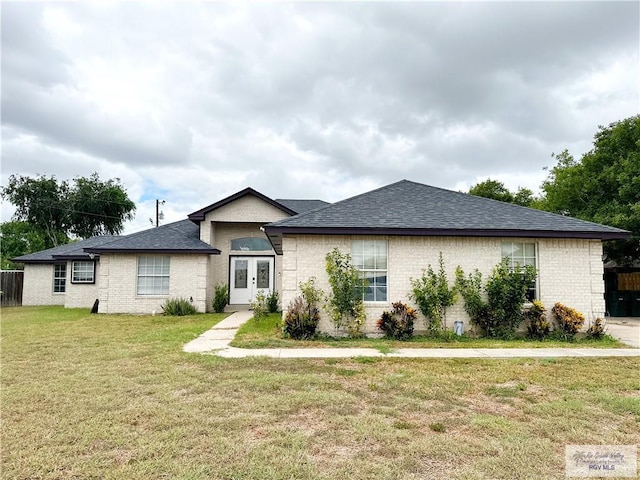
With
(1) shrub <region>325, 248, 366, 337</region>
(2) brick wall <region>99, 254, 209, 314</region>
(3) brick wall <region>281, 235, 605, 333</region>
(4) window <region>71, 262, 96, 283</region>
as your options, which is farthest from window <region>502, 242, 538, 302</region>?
(4) window <region>71, 262, 96, 283</region>

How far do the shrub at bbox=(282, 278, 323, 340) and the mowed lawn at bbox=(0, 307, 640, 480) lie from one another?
2533mm

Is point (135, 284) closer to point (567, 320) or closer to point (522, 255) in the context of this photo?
point (522, 255)

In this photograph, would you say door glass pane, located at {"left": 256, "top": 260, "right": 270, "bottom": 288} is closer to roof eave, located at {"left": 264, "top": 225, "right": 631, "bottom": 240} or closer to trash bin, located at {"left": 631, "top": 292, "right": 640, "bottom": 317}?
roof eave, located at {"left": 264, "top": 225, "right": 631, "bottom": 240}

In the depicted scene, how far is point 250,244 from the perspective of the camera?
1761 centimetres

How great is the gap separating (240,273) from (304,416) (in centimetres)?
1380

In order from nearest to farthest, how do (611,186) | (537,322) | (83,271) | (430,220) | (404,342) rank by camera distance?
1. (404,342)
2. (537,322)
3. (430,220)
4. (611,186)
5. (83,271)

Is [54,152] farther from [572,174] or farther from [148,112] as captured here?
[572,174]

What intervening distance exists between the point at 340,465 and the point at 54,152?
33.2m

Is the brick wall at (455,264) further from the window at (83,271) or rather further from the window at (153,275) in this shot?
the window at (83,271)

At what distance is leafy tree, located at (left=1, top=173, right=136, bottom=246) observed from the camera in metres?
34.7

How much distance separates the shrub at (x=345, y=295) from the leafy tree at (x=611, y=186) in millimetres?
14200

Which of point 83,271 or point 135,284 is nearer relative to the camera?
point 135,284

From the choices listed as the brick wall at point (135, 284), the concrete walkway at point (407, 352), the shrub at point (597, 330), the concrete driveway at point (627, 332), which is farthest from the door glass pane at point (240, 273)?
the concrete driveway at point (627, 332)

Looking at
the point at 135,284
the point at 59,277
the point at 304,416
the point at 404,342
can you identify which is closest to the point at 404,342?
the point at 404,342
